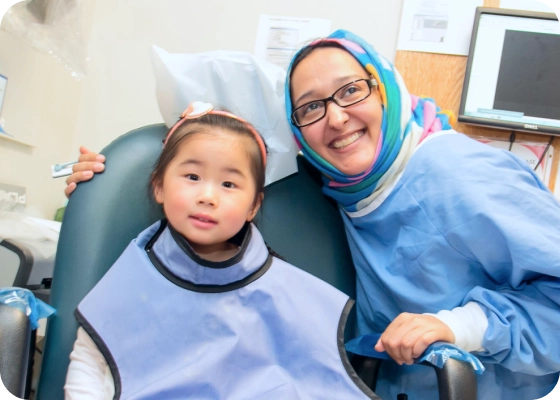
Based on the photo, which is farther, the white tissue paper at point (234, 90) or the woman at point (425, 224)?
the white tissue paper at point (234, 90)

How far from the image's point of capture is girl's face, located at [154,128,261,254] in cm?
84

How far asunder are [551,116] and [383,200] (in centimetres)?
87

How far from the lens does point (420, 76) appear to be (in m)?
1.62

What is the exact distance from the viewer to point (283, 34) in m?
1.72

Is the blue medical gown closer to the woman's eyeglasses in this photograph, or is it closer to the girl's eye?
the woman's eyeglasses

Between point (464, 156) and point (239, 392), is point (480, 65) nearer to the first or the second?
point (464, 156)

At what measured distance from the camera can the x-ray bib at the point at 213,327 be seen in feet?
Result: 2.58

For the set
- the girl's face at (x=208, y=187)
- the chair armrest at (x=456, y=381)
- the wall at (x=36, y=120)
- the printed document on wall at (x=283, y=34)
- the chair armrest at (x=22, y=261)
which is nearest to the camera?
the chair armrest at (x=456, y=381)

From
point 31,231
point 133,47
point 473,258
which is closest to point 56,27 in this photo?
point 133,47

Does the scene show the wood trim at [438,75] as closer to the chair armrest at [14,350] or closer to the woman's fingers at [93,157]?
the woman's fingers at [93,157]

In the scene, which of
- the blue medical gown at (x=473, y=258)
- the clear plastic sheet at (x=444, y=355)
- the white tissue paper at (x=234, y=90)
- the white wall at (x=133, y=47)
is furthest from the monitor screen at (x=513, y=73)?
the clear plastic sheet at (x=444, y=355)

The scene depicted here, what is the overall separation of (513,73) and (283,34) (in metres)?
0.84

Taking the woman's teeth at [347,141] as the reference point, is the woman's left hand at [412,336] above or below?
below

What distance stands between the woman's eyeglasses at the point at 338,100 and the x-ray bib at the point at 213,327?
0.34 meters
